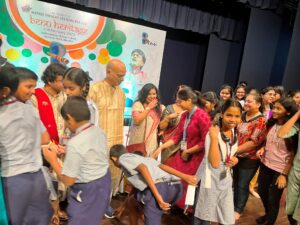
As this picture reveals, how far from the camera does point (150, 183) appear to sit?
202 cm

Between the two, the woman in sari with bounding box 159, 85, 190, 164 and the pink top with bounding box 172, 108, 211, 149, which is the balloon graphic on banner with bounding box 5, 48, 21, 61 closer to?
the woman in sari with bounding box 159, 85, 190, 164

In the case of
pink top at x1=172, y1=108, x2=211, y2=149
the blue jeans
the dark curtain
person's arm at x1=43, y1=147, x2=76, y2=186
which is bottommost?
the blue jeans

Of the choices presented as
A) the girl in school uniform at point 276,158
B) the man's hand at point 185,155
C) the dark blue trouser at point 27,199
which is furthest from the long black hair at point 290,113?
the dark blue trouser at point 27,199

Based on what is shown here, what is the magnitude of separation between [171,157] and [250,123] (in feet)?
2.51

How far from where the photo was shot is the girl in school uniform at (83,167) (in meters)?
1.66

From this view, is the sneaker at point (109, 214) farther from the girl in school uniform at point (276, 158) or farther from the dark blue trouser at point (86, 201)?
the girl in school uniform at point (276, 158)

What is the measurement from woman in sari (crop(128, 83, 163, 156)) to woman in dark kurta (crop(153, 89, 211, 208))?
336 millimetres

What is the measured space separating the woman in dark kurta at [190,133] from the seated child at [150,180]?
429 mm

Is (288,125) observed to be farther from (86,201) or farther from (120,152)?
(86,201)

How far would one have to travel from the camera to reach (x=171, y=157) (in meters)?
2.87

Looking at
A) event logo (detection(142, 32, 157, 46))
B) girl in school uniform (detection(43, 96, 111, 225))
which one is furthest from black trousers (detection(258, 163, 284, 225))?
event logo (detection(142, 32, 157, 46))

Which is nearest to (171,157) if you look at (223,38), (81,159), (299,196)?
(299,196)

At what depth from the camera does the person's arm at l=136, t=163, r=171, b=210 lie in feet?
6.62

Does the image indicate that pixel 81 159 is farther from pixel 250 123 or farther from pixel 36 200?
pixel 250 123
